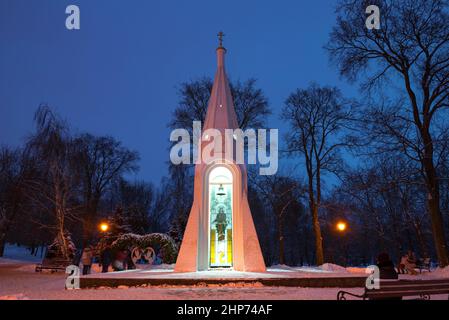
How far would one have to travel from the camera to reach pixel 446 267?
14680mm

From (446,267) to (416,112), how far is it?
669 cm

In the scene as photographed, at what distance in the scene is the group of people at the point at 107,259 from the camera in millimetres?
17344

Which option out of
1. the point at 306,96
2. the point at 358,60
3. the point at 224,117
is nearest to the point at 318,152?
the point at 306,96

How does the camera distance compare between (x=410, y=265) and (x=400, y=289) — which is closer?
(x=400, y=289)

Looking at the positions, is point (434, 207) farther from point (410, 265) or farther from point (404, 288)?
point (404, 288)

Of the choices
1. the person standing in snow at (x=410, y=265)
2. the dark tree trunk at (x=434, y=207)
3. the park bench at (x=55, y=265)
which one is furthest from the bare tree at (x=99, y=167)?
the dark tree trunk at (x=434, y=207)

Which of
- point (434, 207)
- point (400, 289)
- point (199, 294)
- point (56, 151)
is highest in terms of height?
point (56, 151)

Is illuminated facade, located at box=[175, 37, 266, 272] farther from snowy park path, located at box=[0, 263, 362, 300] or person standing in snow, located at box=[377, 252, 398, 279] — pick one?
person standing in snow, located at box=[377, 252, 398, 279]

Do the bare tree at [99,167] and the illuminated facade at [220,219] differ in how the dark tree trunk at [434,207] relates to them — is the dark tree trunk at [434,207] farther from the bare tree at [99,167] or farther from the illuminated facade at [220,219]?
the bare tree at [99,167]

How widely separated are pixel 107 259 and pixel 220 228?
333 inches

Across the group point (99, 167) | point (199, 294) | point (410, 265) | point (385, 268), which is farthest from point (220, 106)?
point (99, 167)

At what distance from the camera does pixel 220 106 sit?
16.5m

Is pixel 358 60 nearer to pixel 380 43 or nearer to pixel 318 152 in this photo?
pixel 380 43

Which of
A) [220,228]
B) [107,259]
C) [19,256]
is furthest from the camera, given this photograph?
[19,256]
